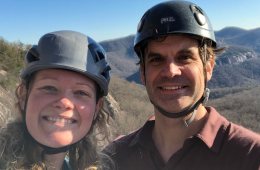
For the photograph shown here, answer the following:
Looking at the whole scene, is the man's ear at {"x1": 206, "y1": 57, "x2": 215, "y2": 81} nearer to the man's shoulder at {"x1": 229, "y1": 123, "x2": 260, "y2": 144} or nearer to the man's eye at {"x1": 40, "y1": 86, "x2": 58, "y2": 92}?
the man's shoulder at {"x1": 229, "y1": 123, "x2": 260, "y2": 144}

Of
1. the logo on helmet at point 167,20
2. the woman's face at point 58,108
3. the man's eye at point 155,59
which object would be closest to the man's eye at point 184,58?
the man's eye at point 155,59

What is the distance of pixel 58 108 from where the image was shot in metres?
3.71

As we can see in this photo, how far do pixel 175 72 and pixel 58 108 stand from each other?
4.77 ft

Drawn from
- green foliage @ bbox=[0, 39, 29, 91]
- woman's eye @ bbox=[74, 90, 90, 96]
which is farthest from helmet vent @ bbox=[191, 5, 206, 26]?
green foliage @ bbox=[0, 39, 29, 91]

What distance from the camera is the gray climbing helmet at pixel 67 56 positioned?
3840 millimetres

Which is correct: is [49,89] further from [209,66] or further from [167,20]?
[209,66]

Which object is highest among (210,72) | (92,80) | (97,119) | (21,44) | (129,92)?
(92,80)

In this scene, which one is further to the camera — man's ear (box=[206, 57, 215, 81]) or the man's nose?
man's ear (box=[206, 57, 215, 81])

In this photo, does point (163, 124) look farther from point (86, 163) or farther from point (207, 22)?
point (207, 22)

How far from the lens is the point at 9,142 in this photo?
153 inches

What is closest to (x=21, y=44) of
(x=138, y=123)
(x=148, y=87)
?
(x=138, y=123)

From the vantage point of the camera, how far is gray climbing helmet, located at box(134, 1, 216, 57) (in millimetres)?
4589

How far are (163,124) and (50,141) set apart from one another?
61.8 inches

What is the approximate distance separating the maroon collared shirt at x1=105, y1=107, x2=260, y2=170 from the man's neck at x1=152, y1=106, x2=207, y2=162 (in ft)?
0.28
